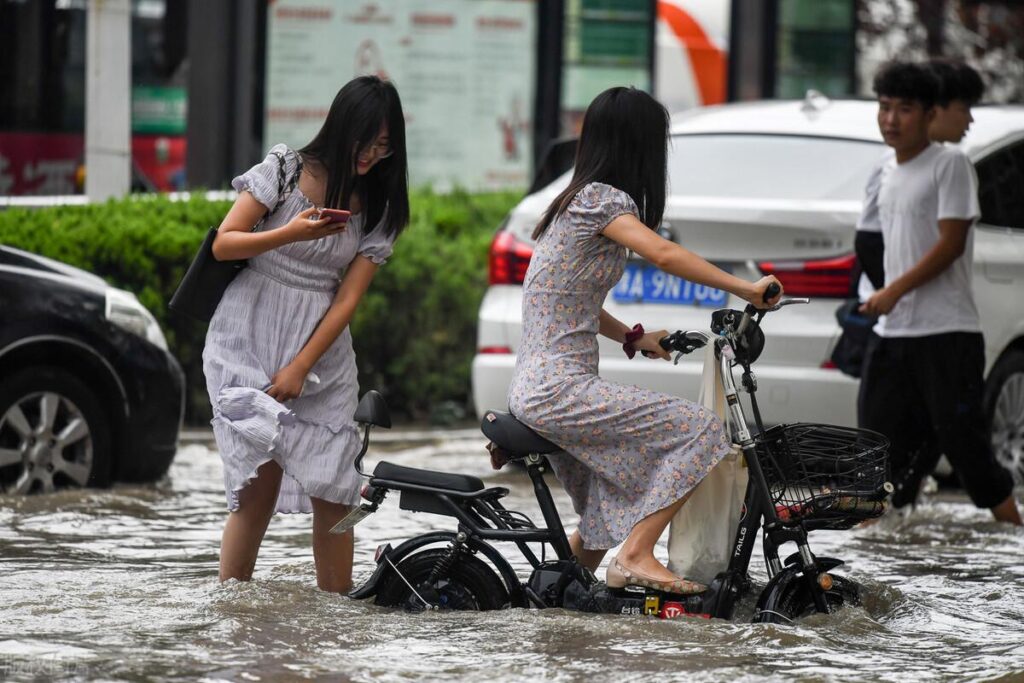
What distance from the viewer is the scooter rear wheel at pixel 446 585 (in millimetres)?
5344

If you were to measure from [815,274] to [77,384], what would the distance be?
3.04 m

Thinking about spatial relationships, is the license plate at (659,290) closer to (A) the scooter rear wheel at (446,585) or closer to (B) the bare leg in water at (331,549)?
(B) the bare leg in water at (331,549)

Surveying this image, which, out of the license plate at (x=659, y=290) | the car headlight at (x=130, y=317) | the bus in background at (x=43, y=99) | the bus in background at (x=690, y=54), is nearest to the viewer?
the license plate at (x=659, y=290)

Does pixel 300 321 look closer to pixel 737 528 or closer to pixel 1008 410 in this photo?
pixel 737 528

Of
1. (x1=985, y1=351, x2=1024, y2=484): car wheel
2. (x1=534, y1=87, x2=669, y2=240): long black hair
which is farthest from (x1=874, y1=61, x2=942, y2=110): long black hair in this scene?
(x1=534, y1=87, x2=669, y2=240): long black hair

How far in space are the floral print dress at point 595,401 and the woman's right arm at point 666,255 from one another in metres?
0.04

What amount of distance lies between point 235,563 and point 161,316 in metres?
4.46

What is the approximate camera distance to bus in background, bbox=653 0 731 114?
730 inches

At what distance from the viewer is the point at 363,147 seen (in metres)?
5.48


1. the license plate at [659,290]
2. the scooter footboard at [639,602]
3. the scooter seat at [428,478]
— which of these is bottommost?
the scooter footboard at [639,602]

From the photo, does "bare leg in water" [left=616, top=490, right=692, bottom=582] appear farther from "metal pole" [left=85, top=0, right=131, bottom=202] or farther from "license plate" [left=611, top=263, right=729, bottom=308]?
"metal pole" [left=85, top=0, right=131, bottom=202]

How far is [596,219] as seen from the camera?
5.23 metres

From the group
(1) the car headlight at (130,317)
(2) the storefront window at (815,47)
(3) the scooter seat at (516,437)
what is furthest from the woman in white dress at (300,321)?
(2) the storefront window at (815,47)

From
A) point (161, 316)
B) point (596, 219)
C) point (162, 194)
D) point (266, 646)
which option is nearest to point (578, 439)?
point (596, 219)
